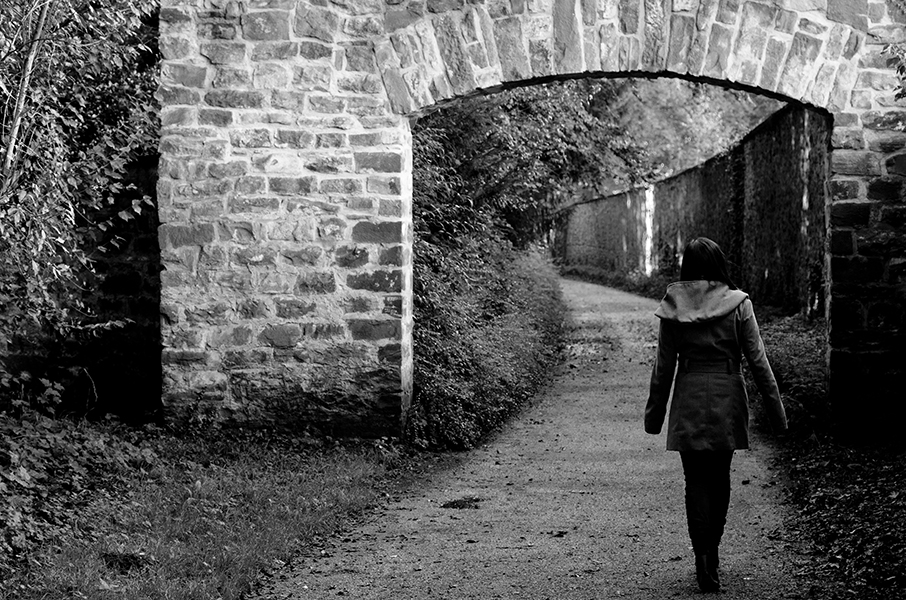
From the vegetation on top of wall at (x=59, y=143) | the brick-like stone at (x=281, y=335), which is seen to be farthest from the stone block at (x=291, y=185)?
the vegetation on top of wall at (x=59, y=143)

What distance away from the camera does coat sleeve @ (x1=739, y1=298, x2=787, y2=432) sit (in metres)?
5.13

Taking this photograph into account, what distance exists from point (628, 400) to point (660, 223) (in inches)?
549

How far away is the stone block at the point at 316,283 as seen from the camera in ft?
27.3

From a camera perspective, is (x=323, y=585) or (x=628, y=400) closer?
(x=323, y=585)

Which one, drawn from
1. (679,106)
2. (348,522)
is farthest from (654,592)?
(679,106)

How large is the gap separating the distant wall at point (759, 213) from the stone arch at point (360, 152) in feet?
2.20

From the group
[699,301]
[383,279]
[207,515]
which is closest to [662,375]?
[699,301]

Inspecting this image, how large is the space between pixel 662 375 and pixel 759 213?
11.7 meters

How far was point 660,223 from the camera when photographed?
24.5 metres

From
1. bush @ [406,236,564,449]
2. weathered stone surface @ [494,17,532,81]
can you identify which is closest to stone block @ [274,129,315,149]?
weathered stone surface @ [494,17,532,81]

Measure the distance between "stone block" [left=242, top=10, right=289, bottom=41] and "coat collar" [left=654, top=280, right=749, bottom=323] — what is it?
427 cm

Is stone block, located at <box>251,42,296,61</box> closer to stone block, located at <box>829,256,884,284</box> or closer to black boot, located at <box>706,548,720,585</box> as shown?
stone block, located at <box>829,256,884,284</box>

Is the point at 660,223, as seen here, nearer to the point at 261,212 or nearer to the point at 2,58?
the point at 261,212

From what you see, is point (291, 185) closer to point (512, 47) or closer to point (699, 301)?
point (512, 47)
